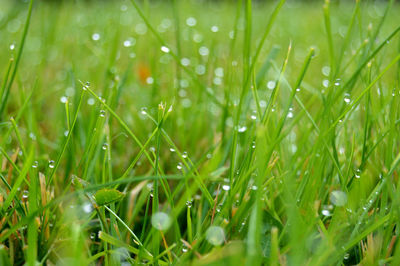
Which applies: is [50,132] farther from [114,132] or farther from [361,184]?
[361,184]

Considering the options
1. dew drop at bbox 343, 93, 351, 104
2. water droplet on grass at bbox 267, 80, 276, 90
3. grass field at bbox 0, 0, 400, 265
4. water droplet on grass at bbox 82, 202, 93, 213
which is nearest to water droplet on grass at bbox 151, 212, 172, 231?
grass field at bbox 0, 0, 400, 265

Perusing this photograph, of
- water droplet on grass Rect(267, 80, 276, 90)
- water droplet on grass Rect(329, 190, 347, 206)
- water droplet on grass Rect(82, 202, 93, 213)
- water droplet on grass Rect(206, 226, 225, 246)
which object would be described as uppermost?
water droplet on grass Rect(267, 80, 276, 90)

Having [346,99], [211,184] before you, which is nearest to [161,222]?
[211,184]

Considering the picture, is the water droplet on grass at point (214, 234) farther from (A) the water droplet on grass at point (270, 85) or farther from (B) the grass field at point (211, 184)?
(A) the water droplet on grass at point (270, 85)

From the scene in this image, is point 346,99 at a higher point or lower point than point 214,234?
higher

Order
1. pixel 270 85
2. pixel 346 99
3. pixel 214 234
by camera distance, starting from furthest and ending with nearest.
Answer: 1. pixel 270 85
2. pixel 346 99
3. pixel 214 234

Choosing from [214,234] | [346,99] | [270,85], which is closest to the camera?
[214,234]

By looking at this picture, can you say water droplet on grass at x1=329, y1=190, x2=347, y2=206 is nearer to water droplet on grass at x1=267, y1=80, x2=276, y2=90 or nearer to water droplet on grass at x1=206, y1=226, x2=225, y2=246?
water droplet on grass at x1=206, y1=226, x2=225, y2=246

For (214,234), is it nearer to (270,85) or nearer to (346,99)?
(346,99)

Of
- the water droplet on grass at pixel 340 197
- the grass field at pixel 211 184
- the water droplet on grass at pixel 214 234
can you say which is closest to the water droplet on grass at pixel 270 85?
the grass field at pixel 211 184

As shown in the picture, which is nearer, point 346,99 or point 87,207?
point 87,207

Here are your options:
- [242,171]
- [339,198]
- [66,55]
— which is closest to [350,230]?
[339,198]

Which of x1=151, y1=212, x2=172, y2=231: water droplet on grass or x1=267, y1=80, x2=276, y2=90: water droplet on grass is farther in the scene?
x1=267, y1=80, x2=276, y2=90: water droplet on grass
